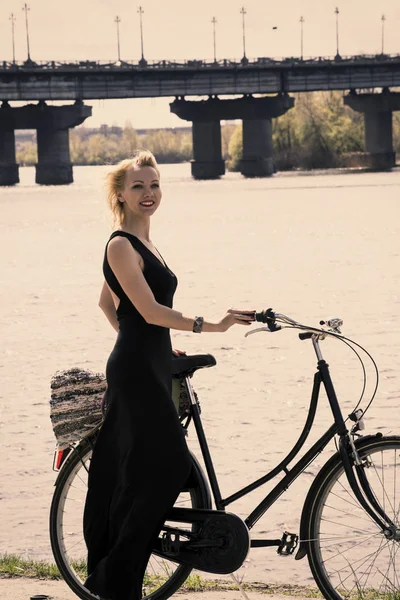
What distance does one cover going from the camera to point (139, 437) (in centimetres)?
541

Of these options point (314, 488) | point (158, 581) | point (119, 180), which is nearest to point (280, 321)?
point (314, 488)

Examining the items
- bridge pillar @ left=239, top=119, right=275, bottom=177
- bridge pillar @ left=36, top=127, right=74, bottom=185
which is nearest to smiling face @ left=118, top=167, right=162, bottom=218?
bridge pillar @ left=36, top=127, right=74, bottom=185

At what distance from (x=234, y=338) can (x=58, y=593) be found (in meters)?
10.5

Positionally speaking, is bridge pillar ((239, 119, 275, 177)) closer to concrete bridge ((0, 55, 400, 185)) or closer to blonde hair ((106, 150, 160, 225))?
concrete bridge ((0, 55, 400, 185))

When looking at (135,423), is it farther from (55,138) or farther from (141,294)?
(55,138)

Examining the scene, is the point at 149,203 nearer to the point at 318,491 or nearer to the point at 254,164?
the point at 318,491

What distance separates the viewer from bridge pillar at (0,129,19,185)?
115 metres

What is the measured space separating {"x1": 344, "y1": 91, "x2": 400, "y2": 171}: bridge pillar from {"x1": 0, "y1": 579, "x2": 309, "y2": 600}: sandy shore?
378 ft

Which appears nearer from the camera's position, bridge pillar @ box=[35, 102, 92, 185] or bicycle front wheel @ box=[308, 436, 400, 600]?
bicycle front wheel @ box=[308, 436, 400, 600]

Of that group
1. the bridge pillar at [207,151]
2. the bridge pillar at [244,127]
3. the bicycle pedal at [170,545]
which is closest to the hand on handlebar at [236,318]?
the bicycle pedal at [170,545]

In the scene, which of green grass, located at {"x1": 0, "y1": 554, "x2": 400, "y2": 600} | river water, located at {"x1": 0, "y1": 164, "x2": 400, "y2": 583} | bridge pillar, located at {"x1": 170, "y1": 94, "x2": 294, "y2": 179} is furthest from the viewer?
bridge pillar, located at {"x1": 170, "y1": 94, "x2": 294, "y2": 179}

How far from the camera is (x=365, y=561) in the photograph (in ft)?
21.5

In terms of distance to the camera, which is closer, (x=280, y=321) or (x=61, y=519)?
(x=280, y=321)

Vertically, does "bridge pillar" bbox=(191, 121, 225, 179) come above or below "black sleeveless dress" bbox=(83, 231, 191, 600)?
above
